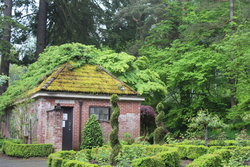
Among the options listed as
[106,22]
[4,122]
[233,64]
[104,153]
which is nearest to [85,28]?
[106,22]

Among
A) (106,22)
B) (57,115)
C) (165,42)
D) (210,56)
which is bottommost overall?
(57,115)

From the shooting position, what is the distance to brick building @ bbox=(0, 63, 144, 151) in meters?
18.0

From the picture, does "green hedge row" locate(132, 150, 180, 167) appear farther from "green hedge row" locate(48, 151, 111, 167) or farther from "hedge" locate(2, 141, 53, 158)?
"hedge" locate(2, 141, 53, 158)

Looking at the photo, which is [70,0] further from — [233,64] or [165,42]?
[233,64]

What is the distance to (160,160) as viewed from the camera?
1027cm

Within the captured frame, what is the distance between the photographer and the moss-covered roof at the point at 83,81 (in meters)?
18.8

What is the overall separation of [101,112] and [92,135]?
219 centimetres

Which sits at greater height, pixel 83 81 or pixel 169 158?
pixel 83 81

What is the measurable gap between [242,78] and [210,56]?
140 inches

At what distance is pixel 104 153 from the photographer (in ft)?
41.0

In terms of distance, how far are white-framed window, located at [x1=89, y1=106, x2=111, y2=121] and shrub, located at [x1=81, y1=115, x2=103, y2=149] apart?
156 centimetres

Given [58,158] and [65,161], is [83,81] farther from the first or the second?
[65,161]

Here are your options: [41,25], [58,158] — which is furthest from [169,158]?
[41,25]

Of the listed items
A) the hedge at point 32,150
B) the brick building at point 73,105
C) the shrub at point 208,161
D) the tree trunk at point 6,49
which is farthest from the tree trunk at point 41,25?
the shrub at point 208,161
